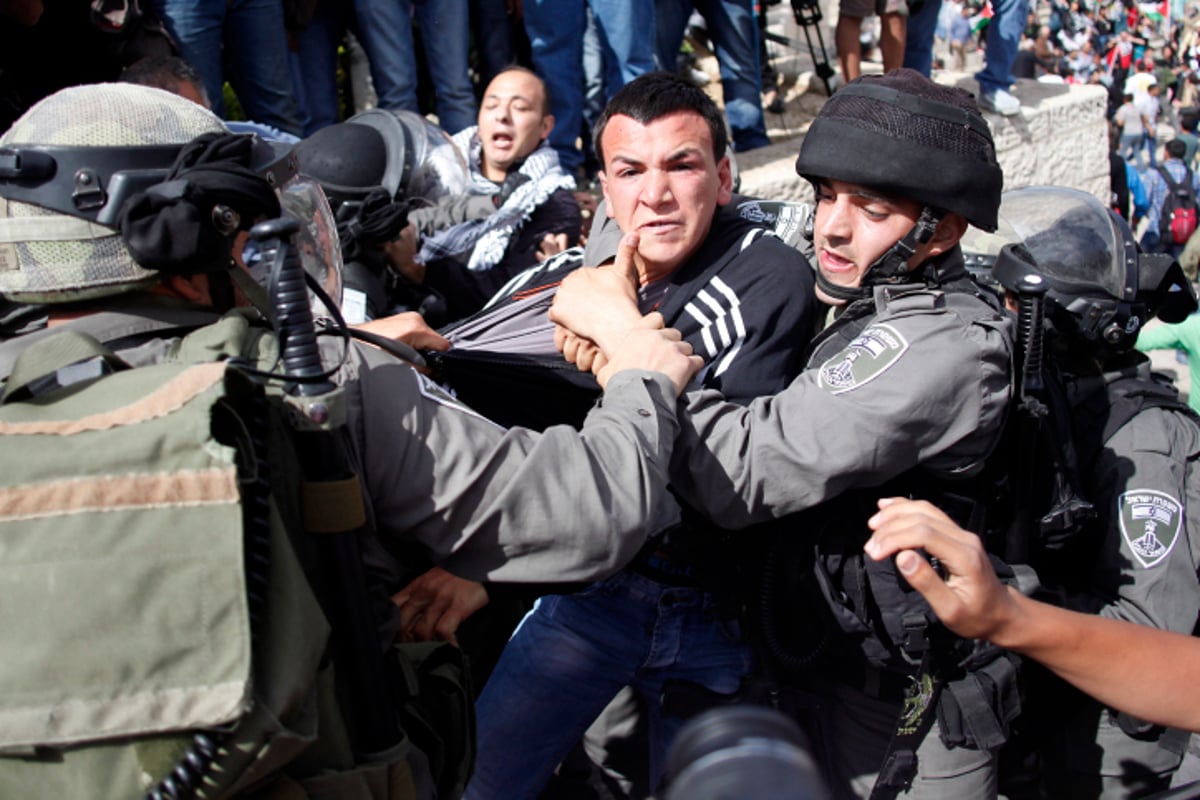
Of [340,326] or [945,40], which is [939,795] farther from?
[945,40]

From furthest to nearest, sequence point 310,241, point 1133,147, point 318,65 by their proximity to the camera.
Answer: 1. point 1133,147
2. point 318,65
3. point 310,241

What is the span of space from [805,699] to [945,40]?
14088 millimetres

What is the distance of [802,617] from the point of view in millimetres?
2328

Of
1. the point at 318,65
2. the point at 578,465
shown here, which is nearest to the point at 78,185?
the point at 578,465

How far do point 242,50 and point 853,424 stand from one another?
3594mm

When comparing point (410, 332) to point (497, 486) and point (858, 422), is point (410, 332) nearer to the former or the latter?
point (497, 486)

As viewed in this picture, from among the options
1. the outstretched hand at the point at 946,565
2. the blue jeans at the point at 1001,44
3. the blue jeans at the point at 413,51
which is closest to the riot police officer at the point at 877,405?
the outstretched hand at the point at 946,565

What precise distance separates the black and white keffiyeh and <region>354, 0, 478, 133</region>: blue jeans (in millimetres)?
1225

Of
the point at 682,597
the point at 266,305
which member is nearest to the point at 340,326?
the point at 266,305

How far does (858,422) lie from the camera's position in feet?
6.42

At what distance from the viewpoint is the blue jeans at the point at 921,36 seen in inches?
285

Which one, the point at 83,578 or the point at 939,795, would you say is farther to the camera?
the point at 939,795

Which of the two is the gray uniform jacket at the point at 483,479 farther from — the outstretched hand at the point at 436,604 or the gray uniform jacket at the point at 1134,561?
the gray uniform jacket at the point at 1134,561

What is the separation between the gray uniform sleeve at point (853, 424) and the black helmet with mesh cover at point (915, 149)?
0.29m
